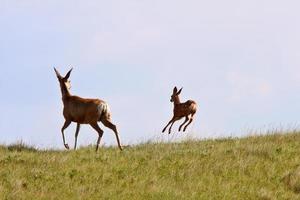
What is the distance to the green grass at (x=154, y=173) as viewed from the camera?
14305 mm

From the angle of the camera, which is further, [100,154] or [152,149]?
[152,149]

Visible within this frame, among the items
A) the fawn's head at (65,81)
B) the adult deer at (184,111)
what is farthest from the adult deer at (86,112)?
the adult deer at (184,111)

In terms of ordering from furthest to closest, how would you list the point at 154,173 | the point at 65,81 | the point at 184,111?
the point at 184,111, the point at 65,81, the point at 154,173

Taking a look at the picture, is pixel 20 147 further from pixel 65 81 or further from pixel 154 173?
pixel 154 173

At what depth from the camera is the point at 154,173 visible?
16.0 m

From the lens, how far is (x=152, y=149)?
19438 millimetres

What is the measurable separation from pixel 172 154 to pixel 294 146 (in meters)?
3.79

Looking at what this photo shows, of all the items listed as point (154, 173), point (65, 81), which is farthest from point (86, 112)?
point (154, 173)

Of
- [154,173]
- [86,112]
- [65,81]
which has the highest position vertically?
[65,81]

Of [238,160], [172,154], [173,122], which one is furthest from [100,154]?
[173,122]

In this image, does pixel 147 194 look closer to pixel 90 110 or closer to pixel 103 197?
pixel 103 197

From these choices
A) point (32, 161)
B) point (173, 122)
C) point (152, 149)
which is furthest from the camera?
point (173, 122)

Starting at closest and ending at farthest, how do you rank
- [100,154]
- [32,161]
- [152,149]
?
[32,161] < [100,154] < [152,149]

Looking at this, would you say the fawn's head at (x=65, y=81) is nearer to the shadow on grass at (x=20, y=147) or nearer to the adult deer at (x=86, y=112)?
the adult deer at (x=86, y=112)
